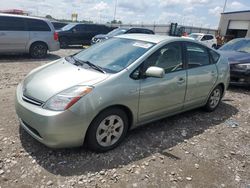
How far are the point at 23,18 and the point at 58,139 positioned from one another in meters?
8.74

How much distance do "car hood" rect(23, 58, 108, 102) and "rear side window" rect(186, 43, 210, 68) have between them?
74.2 inches

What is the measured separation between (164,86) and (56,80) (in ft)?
5.42

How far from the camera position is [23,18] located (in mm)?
10141

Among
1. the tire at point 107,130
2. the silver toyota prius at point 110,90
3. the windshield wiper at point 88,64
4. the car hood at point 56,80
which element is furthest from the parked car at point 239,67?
the car hood at point 56,80

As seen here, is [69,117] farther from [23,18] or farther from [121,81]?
[23,18]

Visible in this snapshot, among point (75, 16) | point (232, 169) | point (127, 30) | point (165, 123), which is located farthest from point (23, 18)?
point (75, 16)

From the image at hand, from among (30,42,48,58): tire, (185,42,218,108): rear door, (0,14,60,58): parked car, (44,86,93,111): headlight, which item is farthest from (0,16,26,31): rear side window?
(44,86,93,111): headlight

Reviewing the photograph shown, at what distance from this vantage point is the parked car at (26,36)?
976 centimetres

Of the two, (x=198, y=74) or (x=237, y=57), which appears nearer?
(x=198, y=74)

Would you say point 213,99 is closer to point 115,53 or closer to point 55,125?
point 115,53

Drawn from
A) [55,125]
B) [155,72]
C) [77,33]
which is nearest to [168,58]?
[155,72]

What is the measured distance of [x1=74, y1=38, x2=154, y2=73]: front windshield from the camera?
142 inches

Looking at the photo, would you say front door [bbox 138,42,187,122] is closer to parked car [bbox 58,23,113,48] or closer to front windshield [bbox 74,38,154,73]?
front windshield [bbox 74,38,154,73]

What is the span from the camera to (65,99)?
296 centimetres
